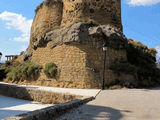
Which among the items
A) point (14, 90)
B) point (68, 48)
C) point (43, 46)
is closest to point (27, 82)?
point (14, 90)

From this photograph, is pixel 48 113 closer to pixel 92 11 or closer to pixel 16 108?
pixel 16 108

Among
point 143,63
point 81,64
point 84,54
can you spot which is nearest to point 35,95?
point 81,64

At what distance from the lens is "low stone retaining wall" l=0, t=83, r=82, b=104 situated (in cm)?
844

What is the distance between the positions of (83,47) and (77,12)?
525cm

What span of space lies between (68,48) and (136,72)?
583 centimetres

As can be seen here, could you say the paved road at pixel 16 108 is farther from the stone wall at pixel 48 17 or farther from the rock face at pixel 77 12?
the stone wall at pixel 48 17

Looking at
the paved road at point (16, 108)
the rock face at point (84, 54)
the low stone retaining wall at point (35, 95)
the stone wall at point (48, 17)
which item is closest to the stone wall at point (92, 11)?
the stone wall at point (48, 17)

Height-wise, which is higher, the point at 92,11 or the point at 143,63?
the point at 92,11

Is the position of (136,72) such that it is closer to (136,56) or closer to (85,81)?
(136,56)

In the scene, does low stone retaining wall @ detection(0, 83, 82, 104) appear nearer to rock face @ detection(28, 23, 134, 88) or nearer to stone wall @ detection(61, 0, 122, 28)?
rock face @ detection(28, 23, 134, 88)

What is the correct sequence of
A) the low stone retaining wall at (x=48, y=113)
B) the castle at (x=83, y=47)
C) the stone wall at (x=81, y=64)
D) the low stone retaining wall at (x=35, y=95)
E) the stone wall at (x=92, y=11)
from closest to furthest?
1. the low stone retaining wall at (x=48, y=113)
2. the low stone retaining wall at (x=35, y=95)
3. the stone wall at (x=81, y=64)
4. the castle at (x=83, y=47)
5. the stone wall at (x=92, y=11)

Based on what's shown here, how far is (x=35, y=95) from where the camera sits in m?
10.3

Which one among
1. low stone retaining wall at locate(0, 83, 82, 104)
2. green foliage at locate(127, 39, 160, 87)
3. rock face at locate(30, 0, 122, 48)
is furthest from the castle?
low stone retaining wall at locate(0, 83, 82, 104)

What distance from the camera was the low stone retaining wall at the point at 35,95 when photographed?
8438mm
